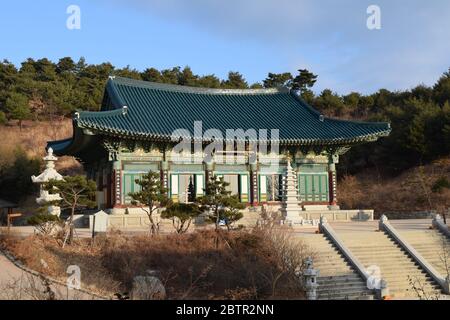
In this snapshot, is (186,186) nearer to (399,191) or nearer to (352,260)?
(352,260)

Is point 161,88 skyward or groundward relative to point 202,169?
skyward

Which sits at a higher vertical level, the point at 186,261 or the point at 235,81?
the point at 235,81

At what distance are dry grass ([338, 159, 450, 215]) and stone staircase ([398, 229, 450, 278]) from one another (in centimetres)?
1233

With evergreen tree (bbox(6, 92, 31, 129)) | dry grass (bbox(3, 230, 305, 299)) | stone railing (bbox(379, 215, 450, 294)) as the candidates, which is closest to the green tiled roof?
dry grass (bbox(3, 230, 305, 299))

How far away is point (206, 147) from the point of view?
2534 centimetres

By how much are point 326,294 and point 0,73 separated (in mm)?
53920

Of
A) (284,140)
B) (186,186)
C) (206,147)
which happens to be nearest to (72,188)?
(186,186)

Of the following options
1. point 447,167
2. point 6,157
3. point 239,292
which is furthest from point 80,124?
point 447,167

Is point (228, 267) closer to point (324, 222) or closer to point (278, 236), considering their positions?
point (278, 236)

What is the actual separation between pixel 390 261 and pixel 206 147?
11407 mm

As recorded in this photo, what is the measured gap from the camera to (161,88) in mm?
30062

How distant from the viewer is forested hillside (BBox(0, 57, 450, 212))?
135 feet

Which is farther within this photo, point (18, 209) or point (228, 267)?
point (18, 209)
